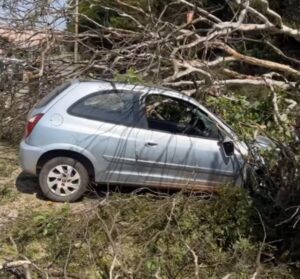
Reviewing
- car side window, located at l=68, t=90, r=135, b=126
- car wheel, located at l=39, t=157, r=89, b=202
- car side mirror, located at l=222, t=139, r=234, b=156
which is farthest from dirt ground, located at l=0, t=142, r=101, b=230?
car side mirror, located at l=222, t=139, r=234, b=156

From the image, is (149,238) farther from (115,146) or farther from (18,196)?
(18,196)

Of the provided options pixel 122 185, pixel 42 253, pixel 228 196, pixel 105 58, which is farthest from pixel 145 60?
pixel 42 253

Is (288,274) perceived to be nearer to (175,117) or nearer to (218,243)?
(218,243)

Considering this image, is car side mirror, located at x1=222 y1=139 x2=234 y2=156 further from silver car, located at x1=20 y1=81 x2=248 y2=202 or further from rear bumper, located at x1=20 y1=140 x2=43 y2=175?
rear bumper, located at x1=20 y1=140 x2=43 y2=175

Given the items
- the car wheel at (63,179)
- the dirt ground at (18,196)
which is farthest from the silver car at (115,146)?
the dirt ground at (18,196)

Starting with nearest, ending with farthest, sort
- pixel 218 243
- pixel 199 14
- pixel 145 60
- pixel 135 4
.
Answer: pixel 218 243
pixel 145 60
pixel 199 14
pixel 135 4

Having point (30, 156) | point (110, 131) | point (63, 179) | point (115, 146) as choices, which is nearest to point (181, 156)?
point (115, 146)

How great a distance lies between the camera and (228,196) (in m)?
6.20

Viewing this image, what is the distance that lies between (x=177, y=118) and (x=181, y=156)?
2.01 ft

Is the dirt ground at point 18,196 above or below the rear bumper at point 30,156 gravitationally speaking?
below

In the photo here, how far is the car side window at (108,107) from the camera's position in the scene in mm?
7680

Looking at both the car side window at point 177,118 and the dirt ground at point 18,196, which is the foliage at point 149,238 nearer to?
the dirt ground at point 18,196

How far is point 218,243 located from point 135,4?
724cm

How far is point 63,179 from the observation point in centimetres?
770
